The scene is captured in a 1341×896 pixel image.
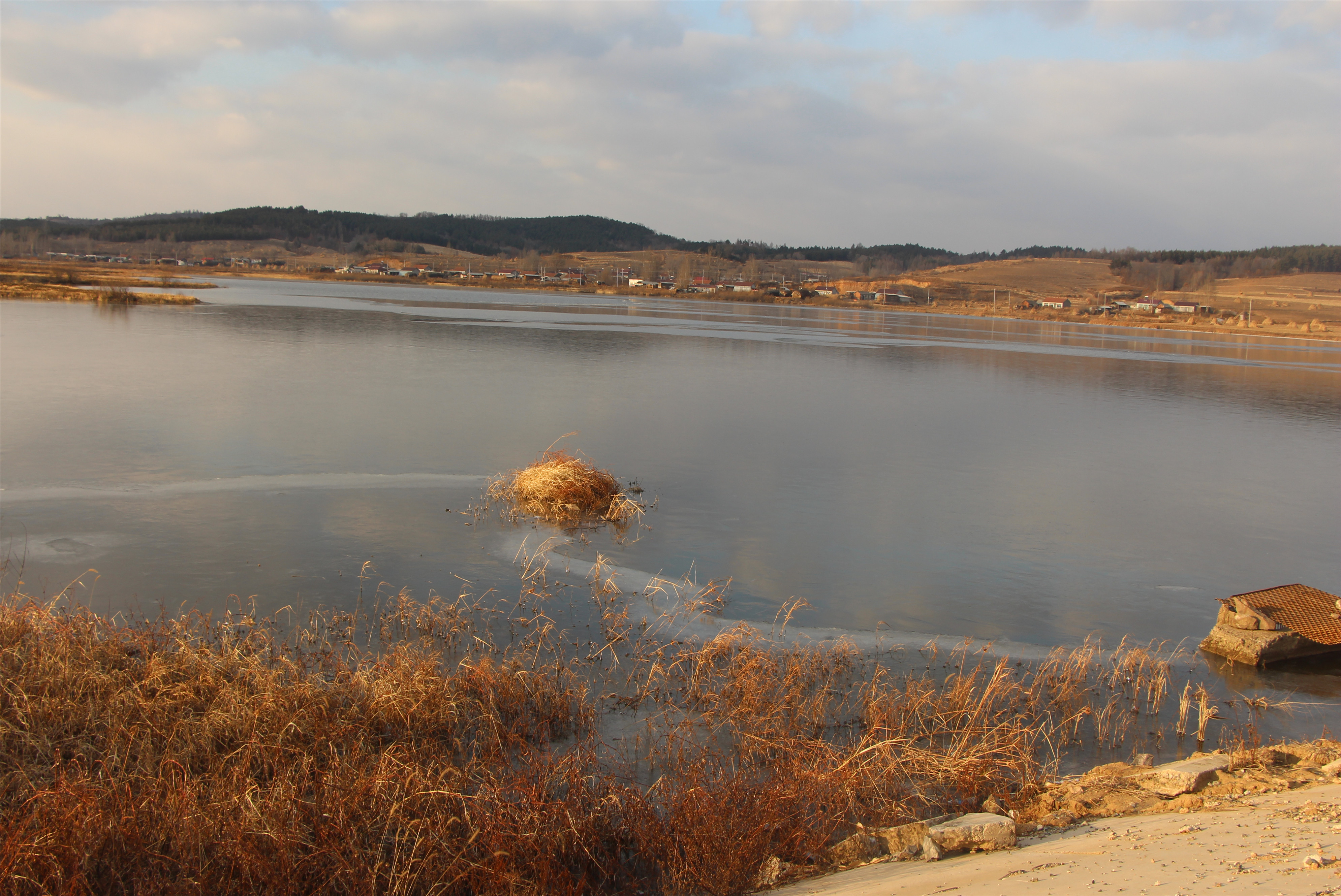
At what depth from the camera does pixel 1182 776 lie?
4707 millimetres

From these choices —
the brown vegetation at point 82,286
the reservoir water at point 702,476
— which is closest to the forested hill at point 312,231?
the brown vegetation at point 82,286

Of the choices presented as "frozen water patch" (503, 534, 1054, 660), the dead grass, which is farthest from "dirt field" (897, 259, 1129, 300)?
"frozen water patch" (503, 534, 1054, 660)

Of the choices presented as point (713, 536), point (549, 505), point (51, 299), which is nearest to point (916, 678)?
point (713, 536)

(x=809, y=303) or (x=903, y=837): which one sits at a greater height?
(x=809, y=303)

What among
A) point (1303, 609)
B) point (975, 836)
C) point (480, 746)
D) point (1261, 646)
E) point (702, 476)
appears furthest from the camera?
point (702, 476)

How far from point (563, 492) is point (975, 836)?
7332 mm

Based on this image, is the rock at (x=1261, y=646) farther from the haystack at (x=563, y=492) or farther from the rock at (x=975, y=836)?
the haystack at (x=563, y=492)

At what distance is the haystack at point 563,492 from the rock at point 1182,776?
6689 mm

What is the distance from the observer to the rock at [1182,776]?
4656mm

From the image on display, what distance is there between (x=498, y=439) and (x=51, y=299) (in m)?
39.5

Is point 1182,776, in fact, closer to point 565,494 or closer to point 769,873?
point 769,873

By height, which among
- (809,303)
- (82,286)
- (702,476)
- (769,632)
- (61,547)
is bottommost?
(769,632)

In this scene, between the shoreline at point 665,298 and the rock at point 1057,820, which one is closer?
the rock at point 1057,820

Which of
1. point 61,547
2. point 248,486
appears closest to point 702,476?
point 248,486
